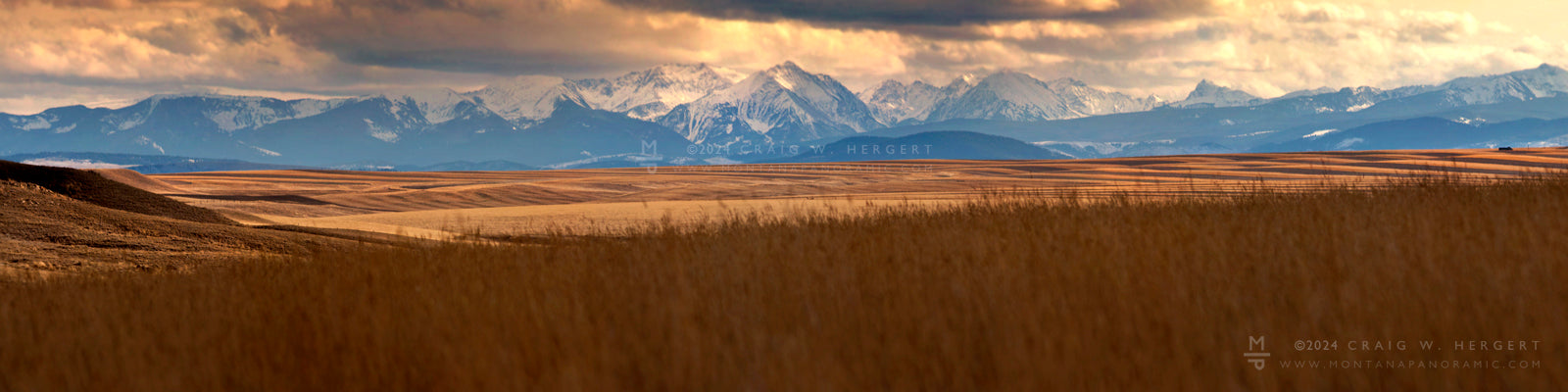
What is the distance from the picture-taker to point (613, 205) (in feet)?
148

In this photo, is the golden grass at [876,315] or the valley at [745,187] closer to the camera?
the golden grass at [876,315]

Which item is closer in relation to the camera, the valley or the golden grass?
the golden grass

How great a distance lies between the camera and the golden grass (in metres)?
5.23

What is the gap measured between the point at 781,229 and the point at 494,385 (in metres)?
7.77

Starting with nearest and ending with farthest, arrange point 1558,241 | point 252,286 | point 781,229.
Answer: point 1558,241, point 252,286, point 781,229

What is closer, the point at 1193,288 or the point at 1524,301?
the point at 1524,301

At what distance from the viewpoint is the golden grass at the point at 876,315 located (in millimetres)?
5234

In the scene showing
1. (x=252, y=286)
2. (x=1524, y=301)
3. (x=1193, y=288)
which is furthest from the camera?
(x=252, y=286)

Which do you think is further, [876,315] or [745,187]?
[745,187]

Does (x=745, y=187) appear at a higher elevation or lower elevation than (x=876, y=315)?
lower

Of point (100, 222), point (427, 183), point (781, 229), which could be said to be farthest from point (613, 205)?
point (427, 183)

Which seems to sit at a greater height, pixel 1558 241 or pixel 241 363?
pixel 1558 241

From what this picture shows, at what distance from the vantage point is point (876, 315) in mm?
6414

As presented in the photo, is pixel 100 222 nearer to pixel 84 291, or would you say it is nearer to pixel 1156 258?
pixel 84 291
